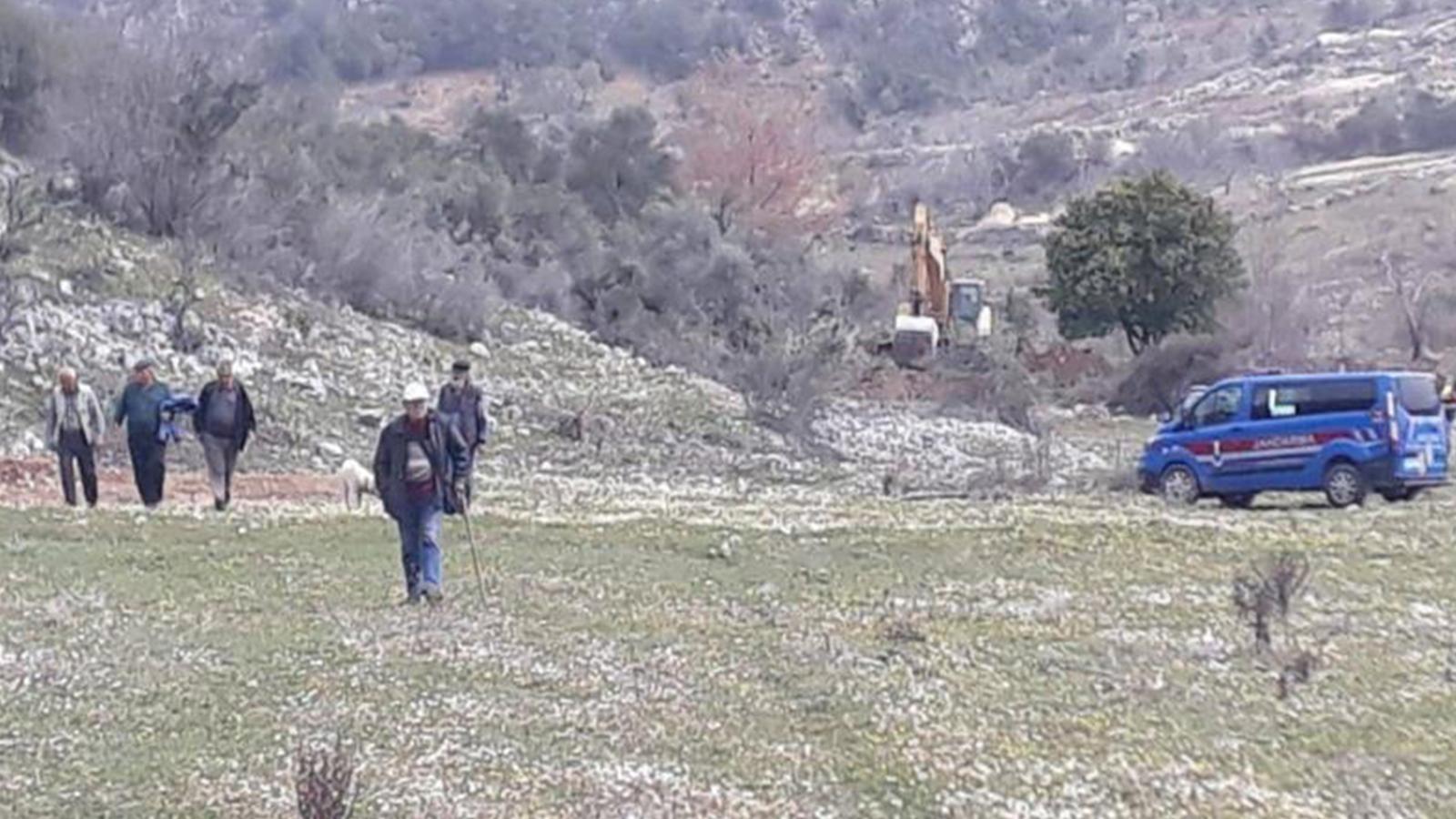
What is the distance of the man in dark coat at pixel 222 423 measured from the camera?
86.5 feet

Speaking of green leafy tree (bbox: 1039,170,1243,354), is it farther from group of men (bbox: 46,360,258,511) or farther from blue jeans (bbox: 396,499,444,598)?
blue jeans (bbox: 396,499,444,598)

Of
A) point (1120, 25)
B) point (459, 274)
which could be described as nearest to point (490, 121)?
point (459, 274)

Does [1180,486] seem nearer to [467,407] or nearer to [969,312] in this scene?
[467,407]

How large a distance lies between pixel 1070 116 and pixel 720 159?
55730 mm

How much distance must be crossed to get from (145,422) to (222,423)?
Result: 92cm

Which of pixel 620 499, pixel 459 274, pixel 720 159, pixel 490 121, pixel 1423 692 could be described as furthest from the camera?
Answer: pixel 720 159

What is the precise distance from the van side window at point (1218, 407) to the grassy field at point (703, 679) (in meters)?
7.89

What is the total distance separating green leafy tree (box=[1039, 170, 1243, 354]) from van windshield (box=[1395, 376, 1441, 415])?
32.8m

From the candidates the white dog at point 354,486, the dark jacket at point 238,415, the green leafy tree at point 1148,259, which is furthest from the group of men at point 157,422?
the green leafy tree at point 1148,259

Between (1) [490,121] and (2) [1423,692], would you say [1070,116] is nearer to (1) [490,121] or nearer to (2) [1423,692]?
(1) [490,121]

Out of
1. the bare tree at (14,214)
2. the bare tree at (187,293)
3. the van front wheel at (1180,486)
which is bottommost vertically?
the van front wheel at (1180,486)

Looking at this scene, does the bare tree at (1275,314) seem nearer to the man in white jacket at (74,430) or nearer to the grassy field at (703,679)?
the grassy field at (703,679)

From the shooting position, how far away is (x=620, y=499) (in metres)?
31.8

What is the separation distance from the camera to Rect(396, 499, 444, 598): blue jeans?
18672 millimetres
